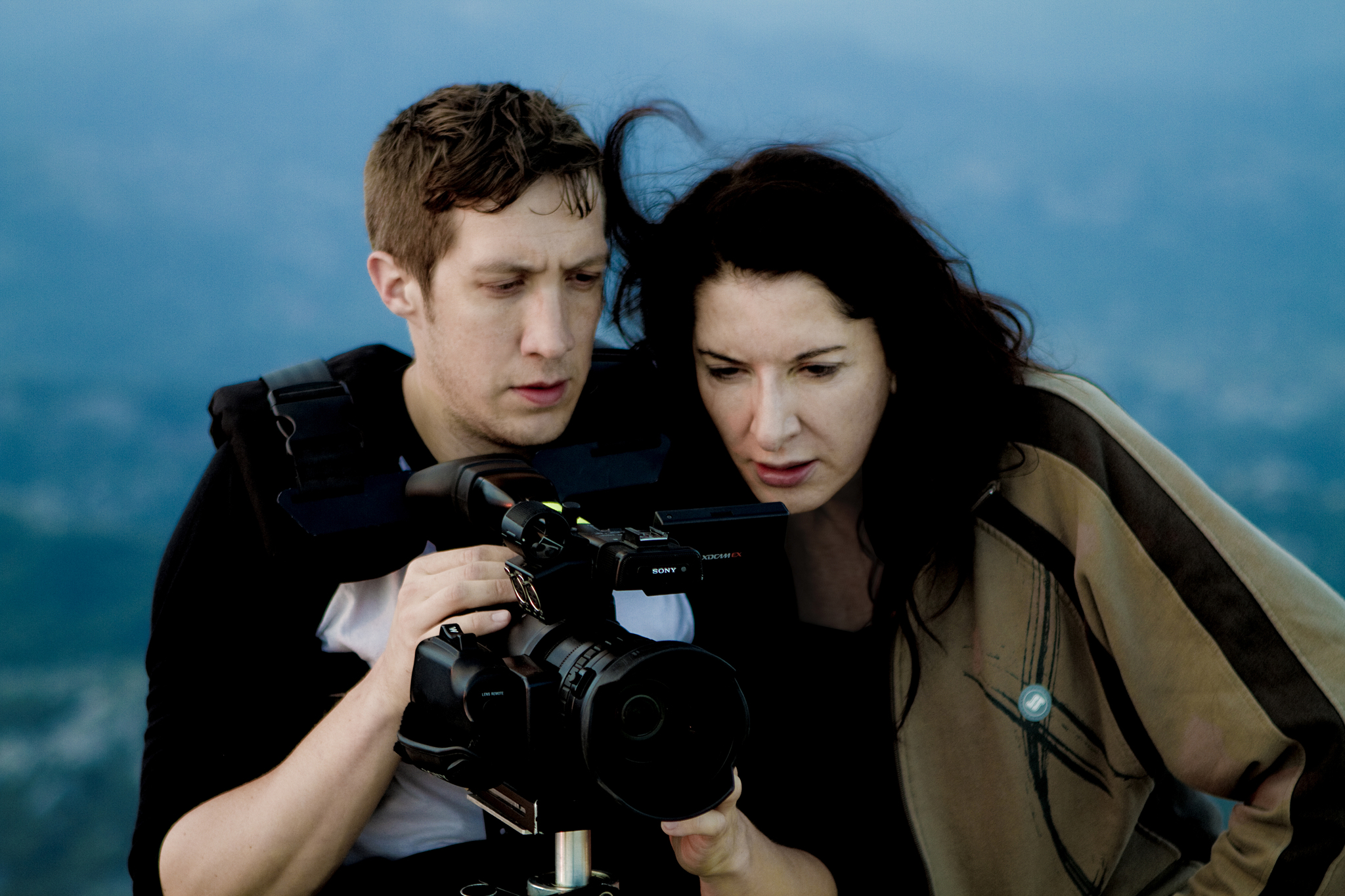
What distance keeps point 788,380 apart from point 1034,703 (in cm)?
61

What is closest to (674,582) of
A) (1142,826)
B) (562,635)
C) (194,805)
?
(562,635)

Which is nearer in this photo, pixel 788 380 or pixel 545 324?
pixel 545 324

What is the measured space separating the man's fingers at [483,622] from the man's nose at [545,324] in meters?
0.49

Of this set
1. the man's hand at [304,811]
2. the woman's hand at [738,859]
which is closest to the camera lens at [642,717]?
the woman's hand at [738,859]

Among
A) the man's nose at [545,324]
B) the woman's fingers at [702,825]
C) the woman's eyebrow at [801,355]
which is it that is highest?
the man's nose at [545,324]

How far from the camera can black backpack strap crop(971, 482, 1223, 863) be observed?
1675mm

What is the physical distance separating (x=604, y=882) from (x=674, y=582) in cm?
36

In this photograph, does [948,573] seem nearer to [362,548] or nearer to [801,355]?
[801,355]

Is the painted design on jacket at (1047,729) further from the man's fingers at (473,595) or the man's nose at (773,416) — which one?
the man's fingers at (473,595)

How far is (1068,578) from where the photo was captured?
1.69m

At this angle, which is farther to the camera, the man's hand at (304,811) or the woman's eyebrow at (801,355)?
the woman's eyebrow at (801,355)

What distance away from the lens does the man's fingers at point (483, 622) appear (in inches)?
46.6

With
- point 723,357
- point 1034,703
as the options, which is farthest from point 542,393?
point 1034,703

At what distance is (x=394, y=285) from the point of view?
172 cm
